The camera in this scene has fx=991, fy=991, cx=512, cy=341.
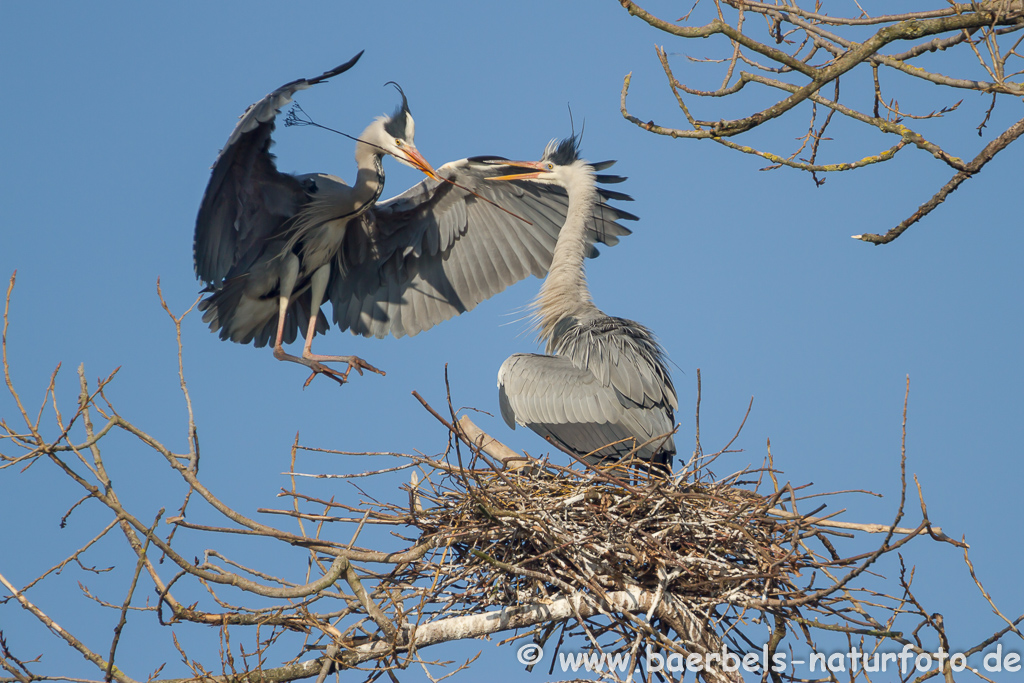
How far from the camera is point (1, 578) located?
3.80 metres

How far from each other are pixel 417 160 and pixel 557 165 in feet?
3.77

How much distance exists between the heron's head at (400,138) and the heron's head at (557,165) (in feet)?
2.13

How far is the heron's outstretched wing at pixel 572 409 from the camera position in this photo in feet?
20.9

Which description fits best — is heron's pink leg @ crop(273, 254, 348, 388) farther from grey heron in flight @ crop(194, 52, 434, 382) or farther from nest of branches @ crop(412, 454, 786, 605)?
nest of branches @ crop(412, 454, 786, 605)

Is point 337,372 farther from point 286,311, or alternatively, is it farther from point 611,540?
point 611,540

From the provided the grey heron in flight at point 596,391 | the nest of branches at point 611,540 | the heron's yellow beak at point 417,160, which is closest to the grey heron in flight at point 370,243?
the heron's yellow beak at point 417,160

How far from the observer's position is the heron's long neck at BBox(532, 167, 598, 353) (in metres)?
7.48

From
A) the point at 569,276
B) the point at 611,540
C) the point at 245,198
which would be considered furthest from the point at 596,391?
the point at 245,198

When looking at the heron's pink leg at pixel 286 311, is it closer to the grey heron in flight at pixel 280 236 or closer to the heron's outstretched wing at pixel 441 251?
the grey heron in flight at pixel 280 236

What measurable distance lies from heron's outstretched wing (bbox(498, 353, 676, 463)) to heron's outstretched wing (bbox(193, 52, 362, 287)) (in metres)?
2.20

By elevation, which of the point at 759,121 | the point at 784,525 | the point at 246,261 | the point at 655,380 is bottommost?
the point at 784,525

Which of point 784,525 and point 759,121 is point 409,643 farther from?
point 759,121

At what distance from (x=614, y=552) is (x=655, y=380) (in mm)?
2207

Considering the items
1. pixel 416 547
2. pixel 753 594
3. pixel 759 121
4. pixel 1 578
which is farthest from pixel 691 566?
pixel 1 578
